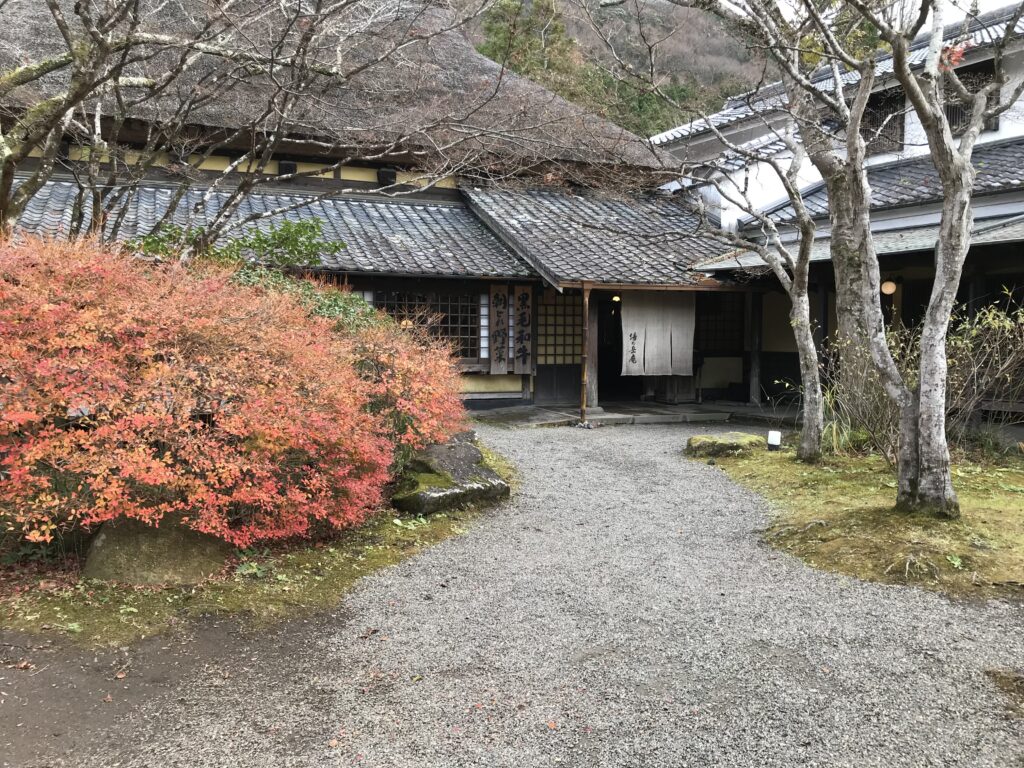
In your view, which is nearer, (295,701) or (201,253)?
(295,701)

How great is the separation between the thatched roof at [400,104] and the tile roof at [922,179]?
11.8ft

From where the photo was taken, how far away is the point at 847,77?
13984 millimetres

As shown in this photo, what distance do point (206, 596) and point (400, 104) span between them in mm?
10604

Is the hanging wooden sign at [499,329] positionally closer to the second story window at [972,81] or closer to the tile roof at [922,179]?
the tile roof at [922,179]

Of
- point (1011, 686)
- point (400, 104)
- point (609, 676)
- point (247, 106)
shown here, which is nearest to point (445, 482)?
point (609, 676)

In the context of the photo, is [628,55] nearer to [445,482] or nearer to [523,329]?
[523,329]

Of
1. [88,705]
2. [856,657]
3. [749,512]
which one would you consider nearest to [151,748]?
[88,705]

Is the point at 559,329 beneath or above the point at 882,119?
beneath

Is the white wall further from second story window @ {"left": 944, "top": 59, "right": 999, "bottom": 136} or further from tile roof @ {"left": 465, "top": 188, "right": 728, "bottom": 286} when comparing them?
tile roof @ {"left": 465, "top": 188, "right": 728, "bottom": 286}

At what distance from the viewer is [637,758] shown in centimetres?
278

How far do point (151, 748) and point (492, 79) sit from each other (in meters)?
13.8

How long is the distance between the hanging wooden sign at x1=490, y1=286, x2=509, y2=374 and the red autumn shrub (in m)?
8.01

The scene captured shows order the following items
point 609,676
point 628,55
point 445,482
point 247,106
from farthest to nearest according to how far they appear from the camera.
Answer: point 628,55 < point 247,106 < point 445,482 < point 609,676

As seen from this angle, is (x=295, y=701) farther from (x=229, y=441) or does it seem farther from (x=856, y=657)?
(x=856, y=657)
